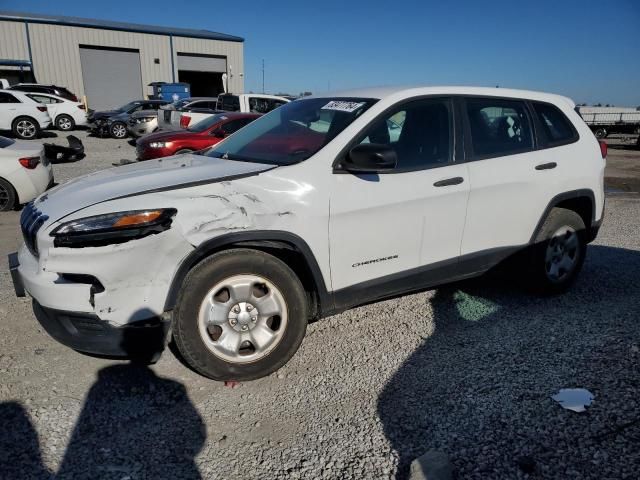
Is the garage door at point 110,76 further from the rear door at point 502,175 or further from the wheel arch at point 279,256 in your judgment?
the wheel arch at point 279,256

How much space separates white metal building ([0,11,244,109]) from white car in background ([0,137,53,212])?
30.8m

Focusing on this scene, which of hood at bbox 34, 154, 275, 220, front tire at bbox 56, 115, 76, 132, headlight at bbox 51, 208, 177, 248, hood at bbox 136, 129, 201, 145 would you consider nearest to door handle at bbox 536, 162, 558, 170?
hood at bbox 34, 154, 275, 220

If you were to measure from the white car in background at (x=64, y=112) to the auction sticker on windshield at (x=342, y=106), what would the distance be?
64.5ft

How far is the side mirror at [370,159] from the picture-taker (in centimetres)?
285

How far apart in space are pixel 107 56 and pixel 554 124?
124 feet

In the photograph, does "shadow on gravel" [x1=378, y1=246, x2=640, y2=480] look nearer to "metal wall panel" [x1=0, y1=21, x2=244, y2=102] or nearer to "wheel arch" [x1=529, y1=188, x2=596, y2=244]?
"wheel arch" [x1=529, y1=188, x2=596, y2=244]

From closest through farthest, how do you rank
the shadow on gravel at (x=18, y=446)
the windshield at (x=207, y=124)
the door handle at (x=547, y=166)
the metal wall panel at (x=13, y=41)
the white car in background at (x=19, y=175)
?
the shadow on gravel at (x=18, y=446)
the door handle at (x=547, y=166)
the white car in background at (x=19, y=175)
the windshield at (x=207, y=124)
the metal wall panel at (x=13, y=41)

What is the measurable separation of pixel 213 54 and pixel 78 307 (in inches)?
1595

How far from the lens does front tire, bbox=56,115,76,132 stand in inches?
784

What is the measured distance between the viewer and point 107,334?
8.25ft

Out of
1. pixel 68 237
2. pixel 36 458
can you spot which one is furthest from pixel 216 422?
pixel 68 237

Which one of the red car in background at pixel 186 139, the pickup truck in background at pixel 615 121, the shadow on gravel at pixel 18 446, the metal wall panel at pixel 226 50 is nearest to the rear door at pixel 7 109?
the red car in background at pixel 186 139

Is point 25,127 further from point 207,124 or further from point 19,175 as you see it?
point 19,175

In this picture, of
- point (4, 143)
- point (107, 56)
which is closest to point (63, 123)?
point (4, 143)
